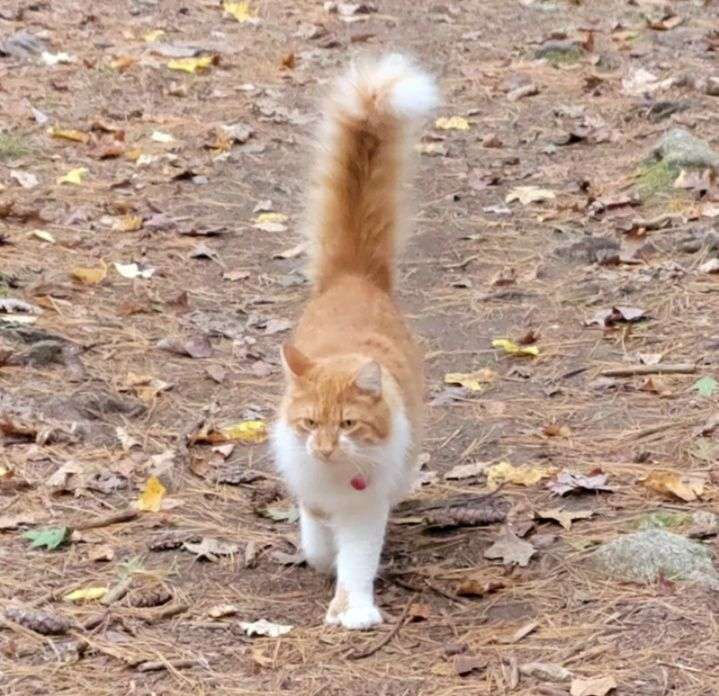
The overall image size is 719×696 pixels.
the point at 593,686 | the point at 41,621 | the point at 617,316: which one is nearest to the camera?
the point at 593,686

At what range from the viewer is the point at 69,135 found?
6.80 metres

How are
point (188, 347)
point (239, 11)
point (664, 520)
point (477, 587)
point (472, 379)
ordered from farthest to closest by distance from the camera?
1. point (239, 11)
2. point (188, 347)
3. point (472, 379)
4. point (664, 520)
5. point (477, 587)

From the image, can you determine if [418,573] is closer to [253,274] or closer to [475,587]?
[475,587]

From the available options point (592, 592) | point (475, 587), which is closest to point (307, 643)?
point (475, 587)

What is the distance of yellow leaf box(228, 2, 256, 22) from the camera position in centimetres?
892

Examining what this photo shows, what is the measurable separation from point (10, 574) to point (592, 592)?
1400 millimetres

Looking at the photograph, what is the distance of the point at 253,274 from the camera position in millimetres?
5648

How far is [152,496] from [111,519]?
6.9 inches

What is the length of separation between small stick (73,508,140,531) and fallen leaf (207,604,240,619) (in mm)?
508

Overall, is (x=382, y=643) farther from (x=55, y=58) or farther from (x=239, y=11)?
(x=239, y=11)

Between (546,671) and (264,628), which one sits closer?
(546,671)

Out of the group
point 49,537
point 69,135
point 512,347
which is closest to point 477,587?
point 49,537

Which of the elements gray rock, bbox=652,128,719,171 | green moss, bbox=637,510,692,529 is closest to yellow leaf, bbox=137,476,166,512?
green moss, bbox=637,510,692,529

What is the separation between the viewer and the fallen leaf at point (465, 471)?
13.3ft
